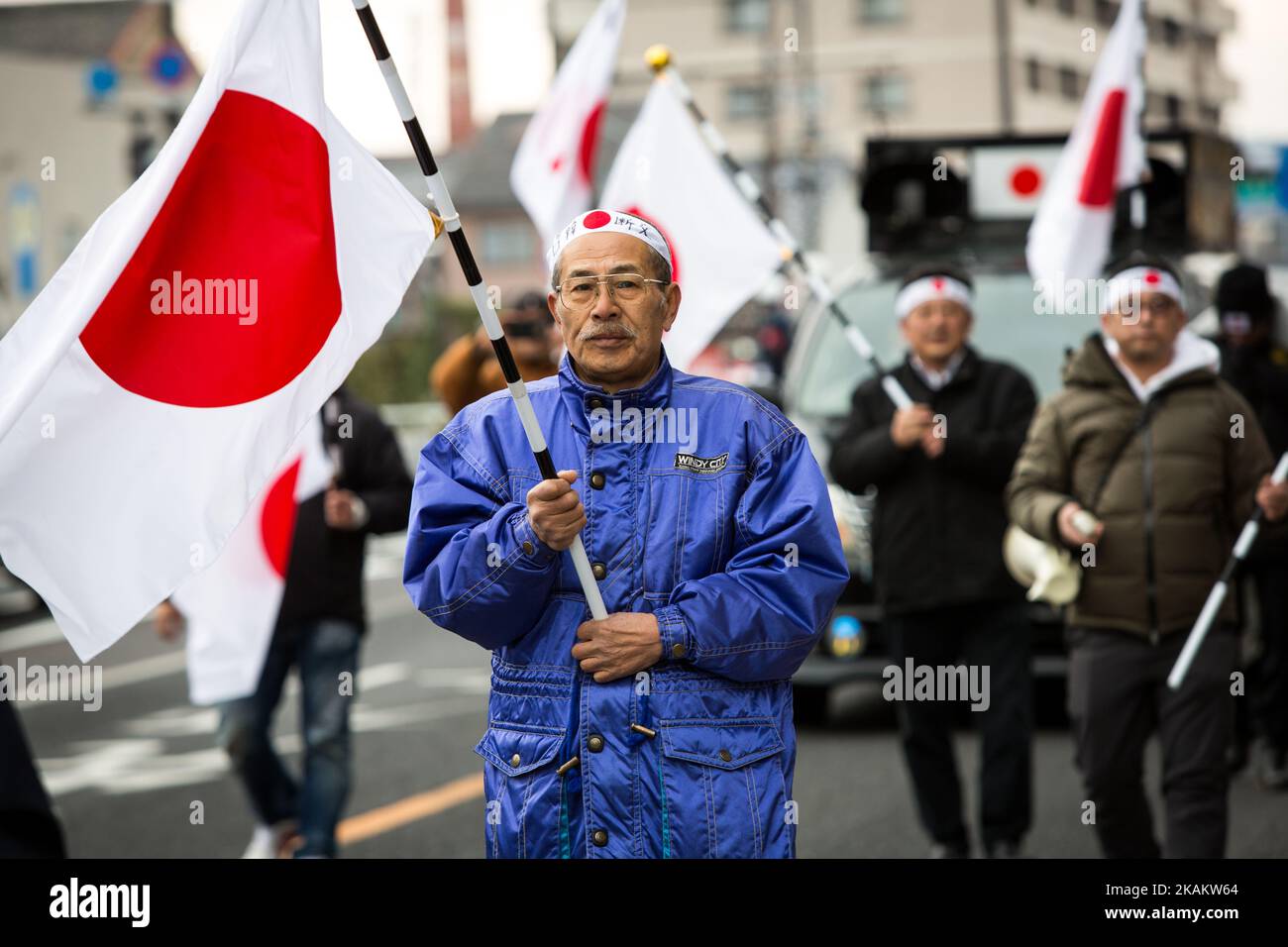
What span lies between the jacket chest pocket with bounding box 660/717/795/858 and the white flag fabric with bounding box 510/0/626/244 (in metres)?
5.27

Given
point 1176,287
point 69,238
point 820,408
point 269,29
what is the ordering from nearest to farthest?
point 269,29 < point 1176,287 < point 820,408 < point 69,238

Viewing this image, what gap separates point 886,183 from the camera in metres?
11.2

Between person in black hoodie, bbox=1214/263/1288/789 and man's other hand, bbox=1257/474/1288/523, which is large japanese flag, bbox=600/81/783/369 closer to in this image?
person in black hoodie, bbox=1214/263/1288/789

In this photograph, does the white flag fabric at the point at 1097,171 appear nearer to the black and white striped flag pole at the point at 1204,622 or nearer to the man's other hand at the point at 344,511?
the black and white striped flag pole at the point at 1204,622

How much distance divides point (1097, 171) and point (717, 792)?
6.26 metres

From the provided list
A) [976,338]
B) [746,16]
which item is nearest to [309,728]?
[976,338]

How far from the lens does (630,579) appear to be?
12.5 feet

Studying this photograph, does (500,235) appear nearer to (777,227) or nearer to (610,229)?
(777,227)

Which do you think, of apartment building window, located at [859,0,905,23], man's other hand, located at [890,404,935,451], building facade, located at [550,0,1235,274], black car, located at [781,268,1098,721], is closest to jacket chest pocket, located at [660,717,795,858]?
man's other hand, located at [890,404,935,451]

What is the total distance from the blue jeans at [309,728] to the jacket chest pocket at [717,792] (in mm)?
3721

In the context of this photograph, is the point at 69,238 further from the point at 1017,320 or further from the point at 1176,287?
the point at 1176,287

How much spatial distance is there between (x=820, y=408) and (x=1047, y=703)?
2.06 meters

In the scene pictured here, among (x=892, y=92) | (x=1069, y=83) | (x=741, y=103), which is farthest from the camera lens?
(x=741, y=103)
